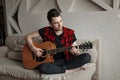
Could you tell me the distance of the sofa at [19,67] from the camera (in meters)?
2.29

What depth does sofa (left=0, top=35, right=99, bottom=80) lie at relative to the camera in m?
2.29

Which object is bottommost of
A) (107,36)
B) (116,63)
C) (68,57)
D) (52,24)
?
(116,63)

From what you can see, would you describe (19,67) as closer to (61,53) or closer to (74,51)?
(61,53)

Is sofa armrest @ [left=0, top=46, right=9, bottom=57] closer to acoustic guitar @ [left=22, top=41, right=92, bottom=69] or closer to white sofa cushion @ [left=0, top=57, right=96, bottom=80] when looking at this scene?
white sofa cushion @ [left=0, top=57, right=96, bottom=80]

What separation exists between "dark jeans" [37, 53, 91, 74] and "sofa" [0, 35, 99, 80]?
5 centimetres

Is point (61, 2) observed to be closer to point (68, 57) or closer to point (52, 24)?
point (52, 24)

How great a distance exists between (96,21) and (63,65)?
887mm

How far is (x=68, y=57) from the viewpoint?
2543mm

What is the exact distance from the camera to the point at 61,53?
2.60 meters

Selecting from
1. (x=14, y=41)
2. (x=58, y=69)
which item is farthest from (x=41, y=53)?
(x=14, y=41)

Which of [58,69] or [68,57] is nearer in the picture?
[58,69]

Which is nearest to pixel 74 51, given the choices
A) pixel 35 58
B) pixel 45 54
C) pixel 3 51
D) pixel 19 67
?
pixel 45 54

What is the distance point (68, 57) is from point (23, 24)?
1.18 m

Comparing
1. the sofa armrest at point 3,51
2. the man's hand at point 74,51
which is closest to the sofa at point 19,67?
the sofa armrest at point 3,51
